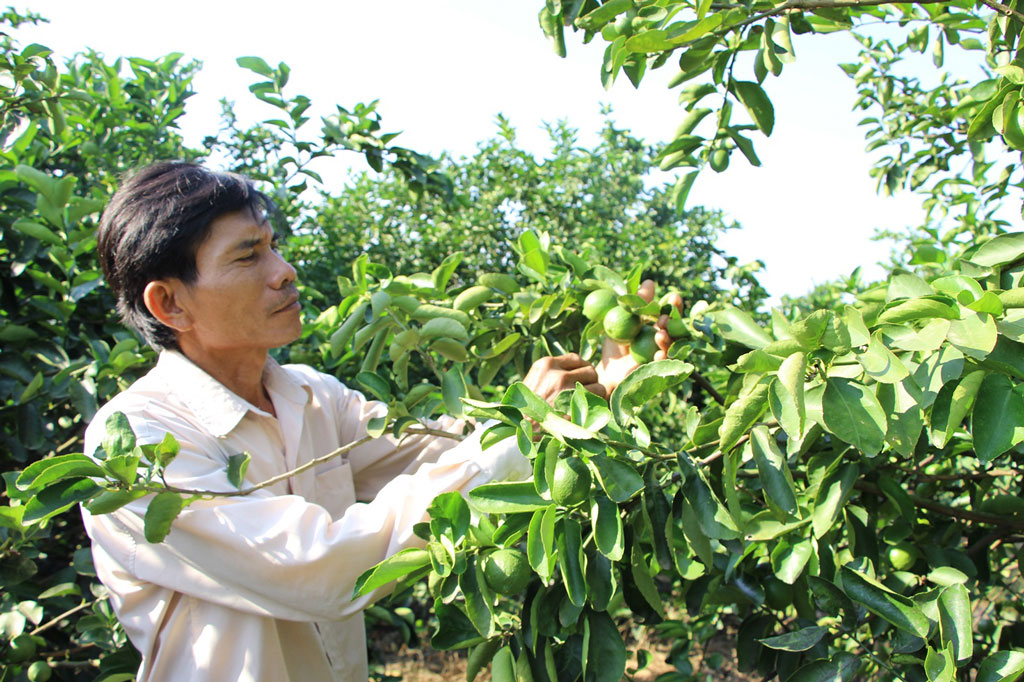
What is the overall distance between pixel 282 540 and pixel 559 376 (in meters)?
0.55

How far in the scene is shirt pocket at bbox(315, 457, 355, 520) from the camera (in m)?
1.90

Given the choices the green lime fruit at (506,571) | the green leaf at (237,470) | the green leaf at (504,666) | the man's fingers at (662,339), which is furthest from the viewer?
the man's fingers at (662,339)

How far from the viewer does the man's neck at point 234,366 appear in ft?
6.11

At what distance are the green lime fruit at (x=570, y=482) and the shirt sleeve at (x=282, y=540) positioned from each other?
0.37 m

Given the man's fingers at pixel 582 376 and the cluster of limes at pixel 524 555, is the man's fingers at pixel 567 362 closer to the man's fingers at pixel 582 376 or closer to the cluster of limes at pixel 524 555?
the man's fingers at pixel 582 376

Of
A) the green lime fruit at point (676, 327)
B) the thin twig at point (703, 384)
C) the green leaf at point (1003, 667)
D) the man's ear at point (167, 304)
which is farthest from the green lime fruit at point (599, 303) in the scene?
the man's ear at point (167, 304)

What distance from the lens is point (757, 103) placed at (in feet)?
4.72

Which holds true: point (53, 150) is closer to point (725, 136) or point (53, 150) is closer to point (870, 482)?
point (725, 136)

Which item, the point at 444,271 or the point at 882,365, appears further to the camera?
the point at 444,271

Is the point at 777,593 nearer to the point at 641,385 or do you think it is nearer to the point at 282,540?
the point at 641,385

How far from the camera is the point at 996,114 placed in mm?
1235

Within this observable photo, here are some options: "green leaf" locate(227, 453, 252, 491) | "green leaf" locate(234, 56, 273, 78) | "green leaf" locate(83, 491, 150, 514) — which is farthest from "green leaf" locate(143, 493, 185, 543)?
"green leaf" locate(234, 56, 273, 78)

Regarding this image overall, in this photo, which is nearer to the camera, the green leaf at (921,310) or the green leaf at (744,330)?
the green leaf at (921,310)

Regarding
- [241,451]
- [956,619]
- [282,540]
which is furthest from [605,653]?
[241,451]
